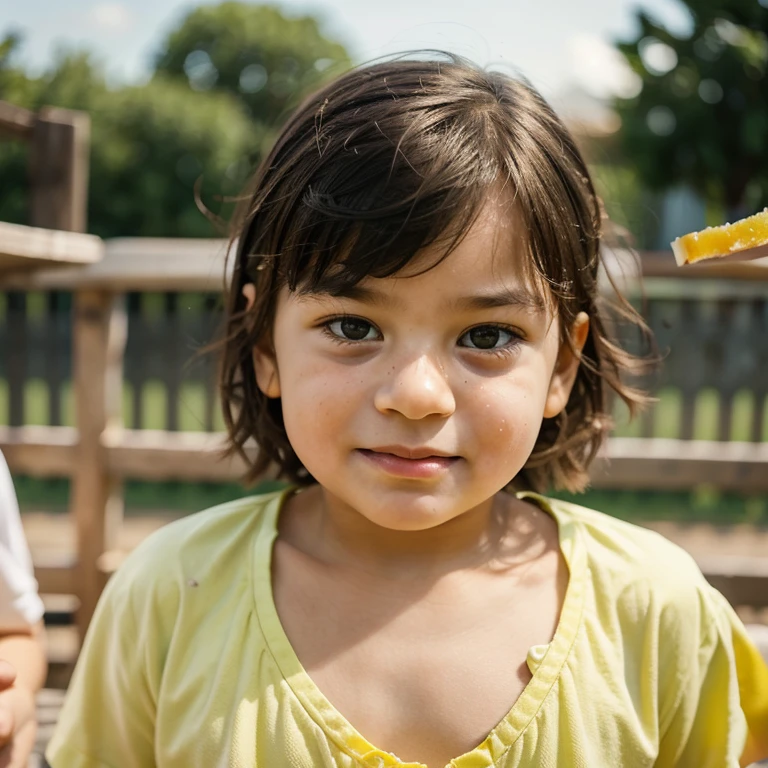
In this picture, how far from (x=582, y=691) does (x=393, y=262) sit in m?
0.64

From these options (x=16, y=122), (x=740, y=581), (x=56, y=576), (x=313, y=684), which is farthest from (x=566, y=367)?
(x=16, y=122)

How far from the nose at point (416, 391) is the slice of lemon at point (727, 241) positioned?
13.3 inches

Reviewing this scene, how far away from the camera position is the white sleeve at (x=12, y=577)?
1356 millimetres

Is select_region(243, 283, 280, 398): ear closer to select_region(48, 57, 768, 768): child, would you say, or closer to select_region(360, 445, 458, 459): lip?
select_region(48, 57, 768, 768): child

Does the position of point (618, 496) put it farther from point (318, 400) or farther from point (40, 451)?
point (318, 400)

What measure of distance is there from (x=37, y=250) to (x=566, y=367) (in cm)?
117

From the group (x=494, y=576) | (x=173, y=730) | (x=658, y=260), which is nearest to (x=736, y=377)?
(x=658, y=260)

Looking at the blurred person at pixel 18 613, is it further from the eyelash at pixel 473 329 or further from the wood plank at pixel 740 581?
the wood plank at pixel 740 581

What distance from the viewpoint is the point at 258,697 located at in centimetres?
124

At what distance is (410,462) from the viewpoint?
3.86 feet

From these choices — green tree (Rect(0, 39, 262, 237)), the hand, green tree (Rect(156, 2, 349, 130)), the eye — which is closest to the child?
the eye

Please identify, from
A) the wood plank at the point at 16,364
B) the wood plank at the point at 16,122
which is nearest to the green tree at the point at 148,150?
the wood plank at the point at 16,364

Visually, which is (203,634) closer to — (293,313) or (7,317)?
(293,313)

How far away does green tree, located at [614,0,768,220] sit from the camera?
10.6 meters
